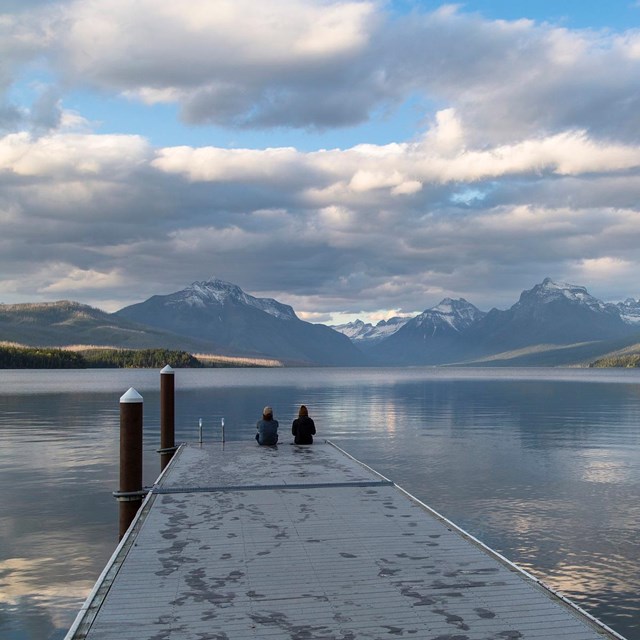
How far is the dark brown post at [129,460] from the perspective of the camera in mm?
21672

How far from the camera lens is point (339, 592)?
11984 mm

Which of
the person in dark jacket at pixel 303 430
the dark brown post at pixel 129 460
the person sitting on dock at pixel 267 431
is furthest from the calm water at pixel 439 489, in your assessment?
the person sitting on dock at pixel 267 431

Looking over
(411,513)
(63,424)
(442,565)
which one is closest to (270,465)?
(411,513)

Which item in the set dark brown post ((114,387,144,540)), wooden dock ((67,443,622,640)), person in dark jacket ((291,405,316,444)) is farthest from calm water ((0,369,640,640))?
person in dark jacket ((291,405,316,444))

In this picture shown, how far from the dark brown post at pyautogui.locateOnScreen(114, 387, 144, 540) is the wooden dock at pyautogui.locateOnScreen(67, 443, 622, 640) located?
5.17ft

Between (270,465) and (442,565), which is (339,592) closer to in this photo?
(442,565)

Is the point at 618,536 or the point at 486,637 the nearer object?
the point at 486,637

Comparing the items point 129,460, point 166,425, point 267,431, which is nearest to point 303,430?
point 267,431

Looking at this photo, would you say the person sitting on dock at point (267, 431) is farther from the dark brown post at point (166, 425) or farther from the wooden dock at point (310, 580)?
the wooden dock at point (310, 580)

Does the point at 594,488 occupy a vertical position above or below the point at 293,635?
below

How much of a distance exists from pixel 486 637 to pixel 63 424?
2157 inches

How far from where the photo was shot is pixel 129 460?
2175 cm

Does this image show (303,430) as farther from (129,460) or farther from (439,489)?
(129,460)

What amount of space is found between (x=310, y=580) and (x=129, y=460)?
422 inches
